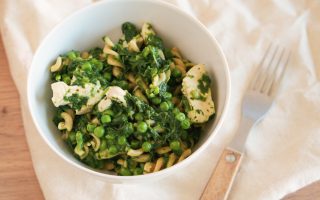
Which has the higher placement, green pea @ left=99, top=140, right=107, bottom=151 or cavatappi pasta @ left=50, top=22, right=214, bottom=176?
cavatappi pasta @ left=50, top=22, right=214, bottom=176

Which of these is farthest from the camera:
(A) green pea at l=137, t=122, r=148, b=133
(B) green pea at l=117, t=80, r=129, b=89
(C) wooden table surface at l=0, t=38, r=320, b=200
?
(C) wooden table surface at l=0, t=38, r=320, b=200

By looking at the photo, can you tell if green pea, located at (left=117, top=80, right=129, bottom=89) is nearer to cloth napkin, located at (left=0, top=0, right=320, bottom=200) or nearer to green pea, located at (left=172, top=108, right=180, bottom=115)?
green pea, located at (left=172, top=108, right=180, bottom=115)

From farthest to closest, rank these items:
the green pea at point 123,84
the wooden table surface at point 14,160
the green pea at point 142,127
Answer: the wooden table surface at point 14,160 < the green pea at point 123,84 < the green pea at point 142,127

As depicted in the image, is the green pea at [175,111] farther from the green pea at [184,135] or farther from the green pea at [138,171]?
the green pea at [138,171]

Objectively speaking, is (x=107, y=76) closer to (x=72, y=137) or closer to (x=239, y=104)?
(x=72, y=137)

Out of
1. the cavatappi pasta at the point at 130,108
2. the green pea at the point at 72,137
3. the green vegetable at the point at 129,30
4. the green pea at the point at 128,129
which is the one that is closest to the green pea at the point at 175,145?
the cavatappi pasta at the point at 130,108

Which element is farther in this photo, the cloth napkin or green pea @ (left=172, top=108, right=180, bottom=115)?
the cloth napkin

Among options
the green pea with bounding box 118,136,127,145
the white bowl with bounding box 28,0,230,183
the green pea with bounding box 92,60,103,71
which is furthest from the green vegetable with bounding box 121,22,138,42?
the green pea with bounding box 118,136,127,145
